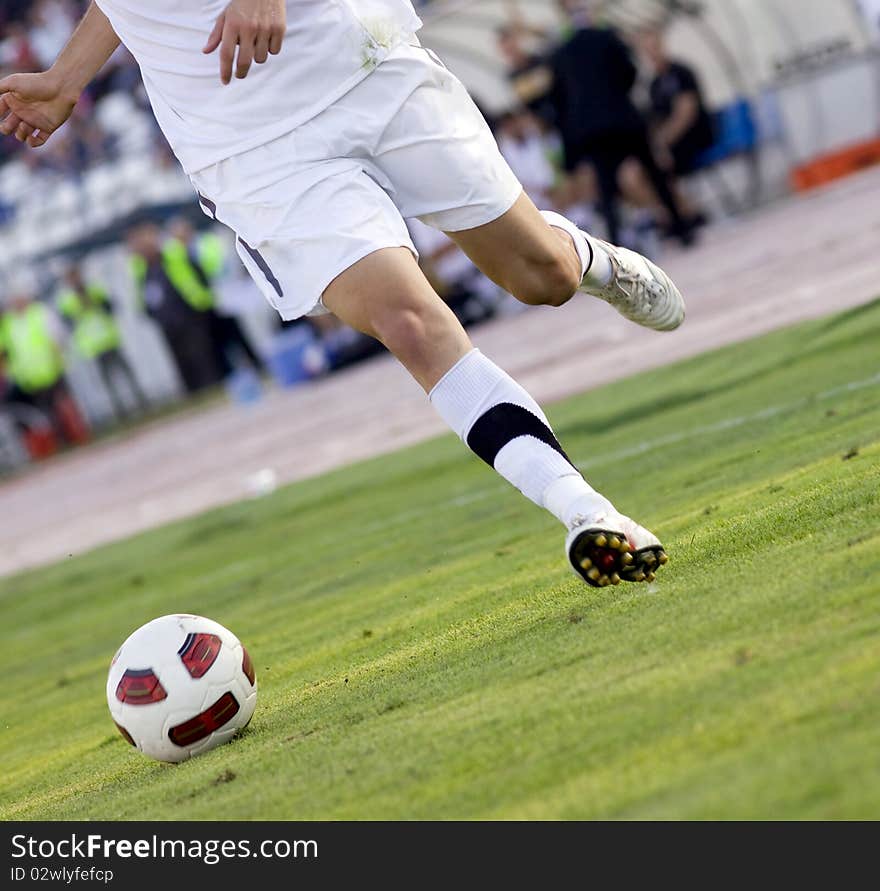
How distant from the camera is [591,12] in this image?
17766 mm

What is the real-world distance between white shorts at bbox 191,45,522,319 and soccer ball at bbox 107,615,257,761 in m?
0.81

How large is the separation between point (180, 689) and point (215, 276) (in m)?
17.5

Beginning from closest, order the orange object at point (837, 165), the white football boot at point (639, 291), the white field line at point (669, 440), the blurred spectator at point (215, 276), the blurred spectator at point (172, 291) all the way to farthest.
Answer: the white football boot at point (639, 291), the white field line at point (669, 440), the orange object at point (837, 165), the blurred spectator at point (215, 276), the blurred spectator at point (172, 291)

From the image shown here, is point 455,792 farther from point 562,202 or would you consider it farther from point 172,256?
point 172,256

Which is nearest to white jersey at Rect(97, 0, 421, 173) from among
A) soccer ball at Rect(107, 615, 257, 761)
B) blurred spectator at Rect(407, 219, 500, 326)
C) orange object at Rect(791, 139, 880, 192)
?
soccer ball at Rect(107, 615, 257, 761)

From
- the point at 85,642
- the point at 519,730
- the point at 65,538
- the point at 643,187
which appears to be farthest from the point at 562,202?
the point at 519,730

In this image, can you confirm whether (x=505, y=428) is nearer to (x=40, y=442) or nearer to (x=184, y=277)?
(x=184, y=277)

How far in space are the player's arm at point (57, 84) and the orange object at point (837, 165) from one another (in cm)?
1358

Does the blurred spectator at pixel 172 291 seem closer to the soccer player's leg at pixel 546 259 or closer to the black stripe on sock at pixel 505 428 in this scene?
the soccer player's leg at pixel 546 259

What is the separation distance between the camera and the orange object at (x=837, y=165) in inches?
686

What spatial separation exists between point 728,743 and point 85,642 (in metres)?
5.17

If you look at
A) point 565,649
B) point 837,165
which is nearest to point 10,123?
point 565,649

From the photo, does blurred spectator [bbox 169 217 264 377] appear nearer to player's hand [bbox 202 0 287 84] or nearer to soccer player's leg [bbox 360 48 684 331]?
soccer player's leg [bbox 360 48 684 331]

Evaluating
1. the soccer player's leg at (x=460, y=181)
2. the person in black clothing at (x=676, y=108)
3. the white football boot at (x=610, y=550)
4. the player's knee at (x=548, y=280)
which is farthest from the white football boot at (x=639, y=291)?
the person in black clothing at (x=676, y=108)
